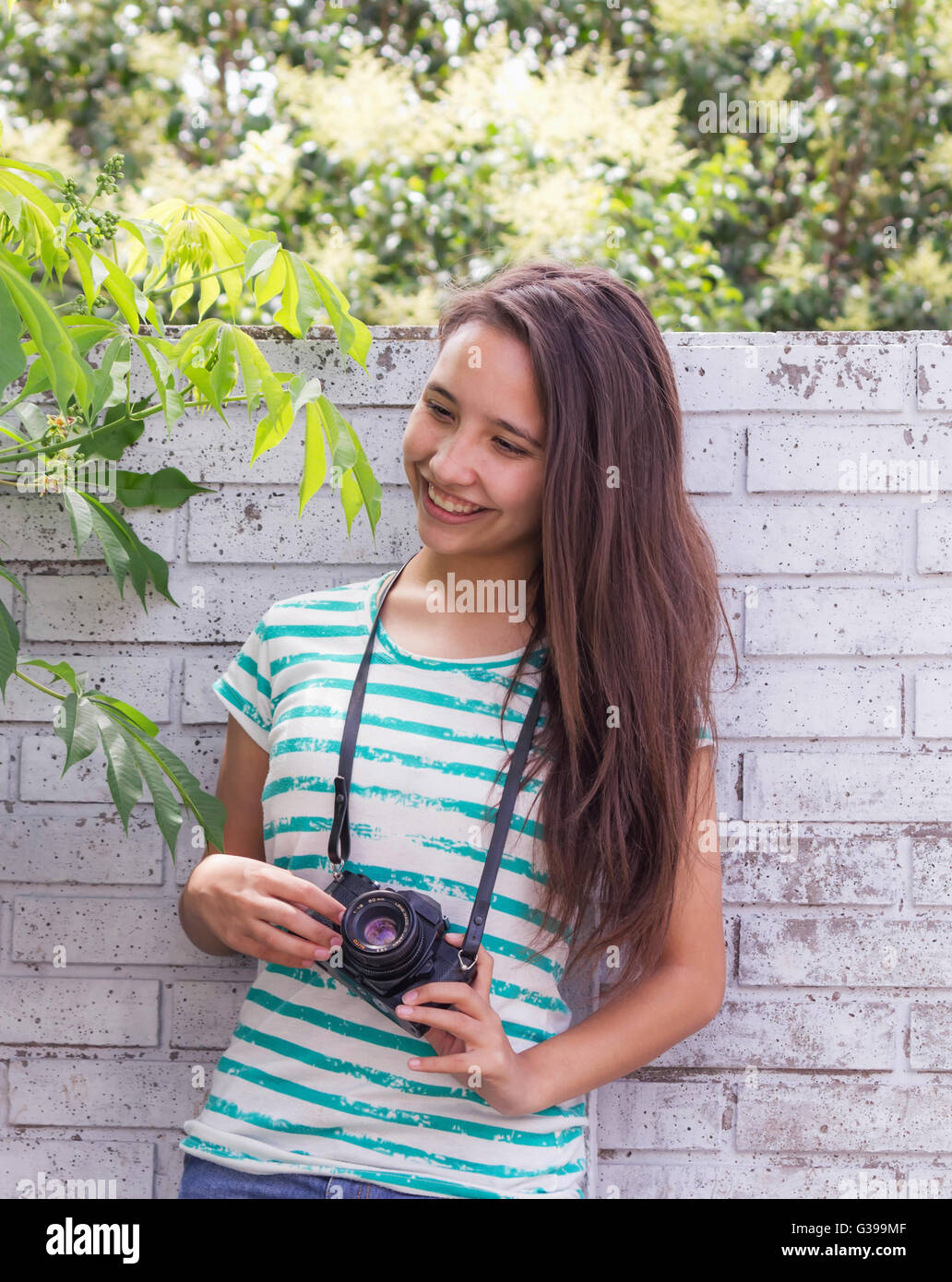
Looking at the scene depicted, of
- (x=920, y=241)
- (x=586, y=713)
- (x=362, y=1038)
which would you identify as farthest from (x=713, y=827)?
(x=920, y=241)

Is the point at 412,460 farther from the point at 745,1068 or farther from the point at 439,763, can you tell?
the point at 745,1068

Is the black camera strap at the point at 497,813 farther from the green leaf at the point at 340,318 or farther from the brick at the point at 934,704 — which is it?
the brick at the point at 934,704

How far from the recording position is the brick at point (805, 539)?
1.31 metres

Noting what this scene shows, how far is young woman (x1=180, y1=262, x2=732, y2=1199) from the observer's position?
3.39 feet

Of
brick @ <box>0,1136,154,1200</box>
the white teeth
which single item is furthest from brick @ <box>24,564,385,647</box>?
brick @ <box>0,1136,154,1200</box>

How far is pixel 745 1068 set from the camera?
1.31m

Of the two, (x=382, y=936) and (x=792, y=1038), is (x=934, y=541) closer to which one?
(x=792, y=1038)

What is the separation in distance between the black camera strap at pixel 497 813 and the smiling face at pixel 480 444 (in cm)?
17

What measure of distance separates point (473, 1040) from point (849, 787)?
1.90 ft

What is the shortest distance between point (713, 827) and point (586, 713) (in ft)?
0.59

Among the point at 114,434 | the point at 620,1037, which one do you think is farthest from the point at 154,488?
the point at 620,1037

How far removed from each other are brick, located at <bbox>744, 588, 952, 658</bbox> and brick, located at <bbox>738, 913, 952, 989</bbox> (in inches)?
12.3

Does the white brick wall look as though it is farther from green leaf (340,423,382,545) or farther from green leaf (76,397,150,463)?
green leaf (340,423,382,545)

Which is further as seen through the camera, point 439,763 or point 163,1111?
point 163,1111
